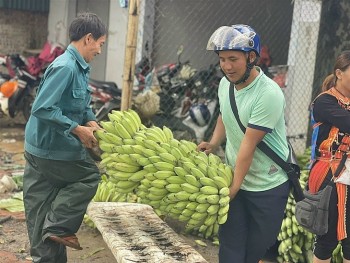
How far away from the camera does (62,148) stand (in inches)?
136

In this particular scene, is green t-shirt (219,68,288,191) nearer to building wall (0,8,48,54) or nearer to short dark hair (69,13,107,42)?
short dark hair (69,13,107,42)

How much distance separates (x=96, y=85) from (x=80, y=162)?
4606 millimetres

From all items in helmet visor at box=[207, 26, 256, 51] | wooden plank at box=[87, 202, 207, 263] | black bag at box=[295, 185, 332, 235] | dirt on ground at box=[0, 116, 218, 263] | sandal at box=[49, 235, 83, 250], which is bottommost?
dirt on ground at box=[0, 116, 218, 263]

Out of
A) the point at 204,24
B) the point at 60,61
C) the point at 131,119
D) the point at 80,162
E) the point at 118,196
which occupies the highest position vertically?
the point at 204,24

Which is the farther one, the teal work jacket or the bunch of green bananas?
the bunch of green bananas

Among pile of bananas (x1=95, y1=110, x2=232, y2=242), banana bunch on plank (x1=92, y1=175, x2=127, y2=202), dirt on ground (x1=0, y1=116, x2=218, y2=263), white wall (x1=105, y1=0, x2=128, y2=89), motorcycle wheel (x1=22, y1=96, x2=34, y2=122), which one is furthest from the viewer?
motorcycle wheel (x1=22, y1=96, x2=34, y2=122)

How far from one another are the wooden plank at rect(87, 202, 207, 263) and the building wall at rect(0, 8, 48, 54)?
26.7 feet

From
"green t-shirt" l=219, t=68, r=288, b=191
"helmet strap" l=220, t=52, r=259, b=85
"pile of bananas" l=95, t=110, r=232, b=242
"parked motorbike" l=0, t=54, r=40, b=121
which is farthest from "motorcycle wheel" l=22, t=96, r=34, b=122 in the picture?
"helmet strap" l=220, t=52, r=259, b=85

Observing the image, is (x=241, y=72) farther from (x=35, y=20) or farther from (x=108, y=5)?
(x=35, y=20)

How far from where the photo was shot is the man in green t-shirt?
2.73 m

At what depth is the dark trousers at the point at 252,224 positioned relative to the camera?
2.95 m

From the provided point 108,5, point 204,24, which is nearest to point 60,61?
point 204,24

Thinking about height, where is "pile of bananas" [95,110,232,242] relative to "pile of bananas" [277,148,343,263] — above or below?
Result: above

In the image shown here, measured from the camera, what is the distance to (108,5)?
969cm
